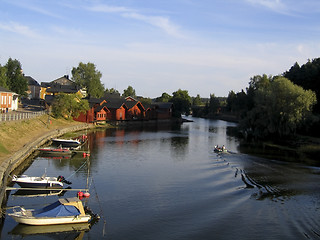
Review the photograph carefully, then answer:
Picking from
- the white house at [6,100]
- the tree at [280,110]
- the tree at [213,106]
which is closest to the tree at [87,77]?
the white house at [6,100]

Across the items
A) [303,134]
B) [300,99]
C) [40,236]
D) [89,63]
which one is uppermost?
[89,63]

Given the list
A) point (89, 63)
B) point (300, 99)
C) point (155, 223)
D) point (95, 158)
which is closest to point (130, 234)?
point (155, 223)

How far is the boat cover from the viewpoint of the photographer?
812 inches

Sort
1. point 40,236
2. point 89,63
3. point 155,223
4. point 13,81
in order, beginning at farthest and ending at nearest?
point 89,63 < point 13,81 < point 155,223 < point 40,236

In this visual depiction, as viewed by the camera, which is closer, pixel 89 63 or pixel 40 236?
pixel 40 236

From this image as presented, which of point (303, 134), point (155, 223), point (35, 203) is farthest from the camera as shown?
point (303, 134)

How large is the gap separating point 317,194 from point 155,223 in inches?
615

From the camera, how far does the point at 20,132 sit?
48.6 meters

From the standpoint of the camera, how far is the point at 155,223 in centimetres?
2156

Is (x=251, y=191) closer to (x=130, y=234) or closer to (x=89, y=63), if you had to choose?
(x=130, y=234)

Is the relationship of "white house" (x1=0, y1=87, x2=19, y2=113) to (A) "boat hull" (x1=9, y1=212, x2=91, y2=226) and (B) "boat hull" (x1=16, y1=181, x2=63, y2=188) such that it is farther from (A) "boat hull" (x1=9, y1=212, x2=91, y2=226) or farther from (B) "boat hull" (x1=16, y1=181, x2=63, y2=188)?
(A) "boat hull" (x1=9, y1=212, x2=91, y2=226)

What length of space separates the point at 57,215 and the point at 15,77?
7817cm

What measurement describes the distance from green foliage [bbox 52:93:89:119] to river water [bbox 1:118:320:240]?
34.6 m

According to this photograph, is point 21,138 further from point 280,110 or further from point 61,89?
point 61,89
